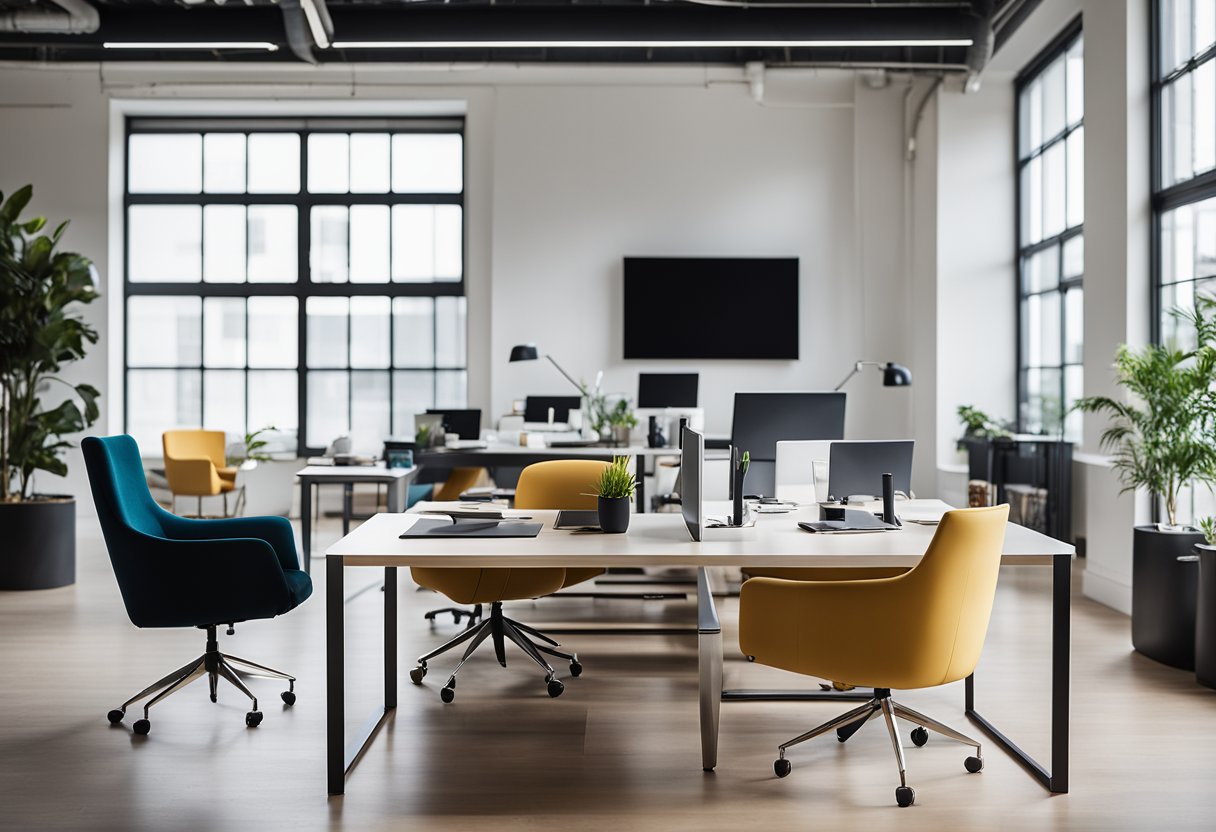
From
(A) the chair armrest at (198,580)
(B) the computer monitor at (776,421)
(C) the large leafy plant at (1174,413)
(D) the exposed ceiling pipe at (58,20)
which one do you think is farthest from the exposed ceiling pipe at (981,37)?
(D) the exposed ceiling pipe at (58,20)

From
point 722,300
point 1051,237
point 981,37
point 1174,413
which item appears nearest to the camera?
point 1174,413

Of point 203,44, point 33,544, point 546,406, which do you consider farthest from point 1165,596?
point 203,44

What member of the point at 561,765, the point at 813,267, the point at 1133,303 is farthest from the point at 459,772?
the point at 813,267

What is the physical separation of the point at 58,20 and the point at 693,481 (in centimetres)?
721

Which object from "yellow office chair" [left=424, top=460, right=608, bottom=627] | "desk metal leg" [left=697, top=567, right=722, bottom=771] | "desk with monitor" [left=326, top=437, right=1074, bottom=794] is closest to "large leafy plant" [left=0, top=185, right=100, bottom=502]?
"yellow office chair" [left=424, top=460, right=608, bottom=627]

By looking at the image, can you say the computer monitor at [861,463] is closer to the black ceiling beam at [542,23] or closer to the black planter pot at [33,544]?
the black ceiling beam at [542,23]

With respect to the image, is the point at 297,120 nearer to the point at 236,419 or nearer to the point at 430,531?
the point at 236,419

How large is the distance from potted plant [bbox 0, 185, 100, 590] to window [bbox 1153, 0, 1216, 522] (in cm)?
631

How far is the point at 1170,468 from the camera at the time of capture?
4.28 m

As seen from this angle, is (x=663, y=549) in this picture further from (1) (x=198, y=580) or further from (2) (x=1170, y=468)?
(2) (x=1170, y=468)

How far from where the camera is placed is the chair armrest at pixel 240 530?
A: 366 cm

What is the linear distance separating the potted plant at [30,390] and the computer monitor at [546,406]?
10.0 ft

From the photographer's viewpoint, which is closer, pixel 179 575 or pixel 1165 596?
pixel 179 575

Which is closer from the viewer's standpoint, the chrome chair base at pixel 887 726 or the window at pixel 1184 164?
the chrome chair base at pixel 887 726
